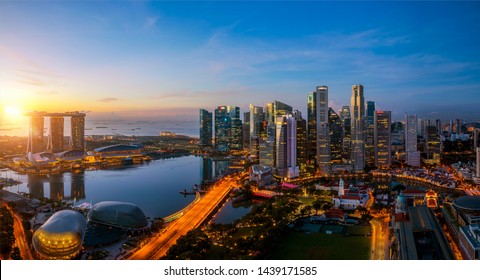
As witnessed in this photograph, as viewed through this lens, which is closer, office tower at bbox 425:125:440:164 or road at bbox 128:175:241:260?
road at bbox 128:175:241:260

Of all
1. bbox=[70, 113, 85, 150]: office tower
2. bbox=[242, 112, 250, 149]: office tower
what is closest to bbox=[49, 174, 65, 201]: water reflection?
bbox=[70, 113, 85, 150]: office tower

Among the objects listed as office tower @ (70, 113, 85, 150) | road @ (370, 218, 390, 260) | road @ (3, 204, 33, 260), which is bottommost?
road @ (3, 204, 33, 260)

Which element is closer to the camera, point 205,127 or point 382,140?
point 382,140

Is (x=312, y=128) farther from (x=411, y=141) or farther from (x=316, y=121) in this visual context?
(x=411, y=141)

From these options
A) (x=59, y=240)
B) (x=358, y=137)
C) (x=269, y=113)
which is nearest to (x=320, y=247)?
(x=59, y=240)

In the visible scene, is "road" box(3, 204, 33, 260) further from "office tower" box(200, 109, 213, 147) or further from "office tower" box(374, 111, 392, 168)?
"office tower" box(200, 109, 213, 147)

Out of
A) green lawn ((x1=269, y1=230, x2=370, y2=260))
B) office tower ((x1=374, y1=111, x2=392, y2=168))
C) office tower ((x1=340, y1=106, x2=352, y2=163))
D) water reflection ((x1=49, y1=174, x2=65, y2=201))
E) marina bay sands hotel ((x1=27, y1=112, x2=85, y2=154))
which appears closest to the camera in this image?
green lawn ((x1=269, y1=230, x2=370, y2=260))

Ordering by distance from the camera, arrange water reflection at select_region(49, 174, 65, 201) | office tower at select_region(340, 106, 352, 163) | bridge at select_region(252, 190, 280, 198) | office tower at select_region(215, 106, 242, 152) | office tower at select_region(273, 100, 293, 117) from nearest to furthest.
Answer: bridge at select_region(252, 190, 280, 198), water reflection at select_region(49, 174, 65, 201), office tower at select_region(340, 106, 352, 163), office tower at select_region(273, 100, 293, 117), office tower at select_region(215, 106, 242, 152)
